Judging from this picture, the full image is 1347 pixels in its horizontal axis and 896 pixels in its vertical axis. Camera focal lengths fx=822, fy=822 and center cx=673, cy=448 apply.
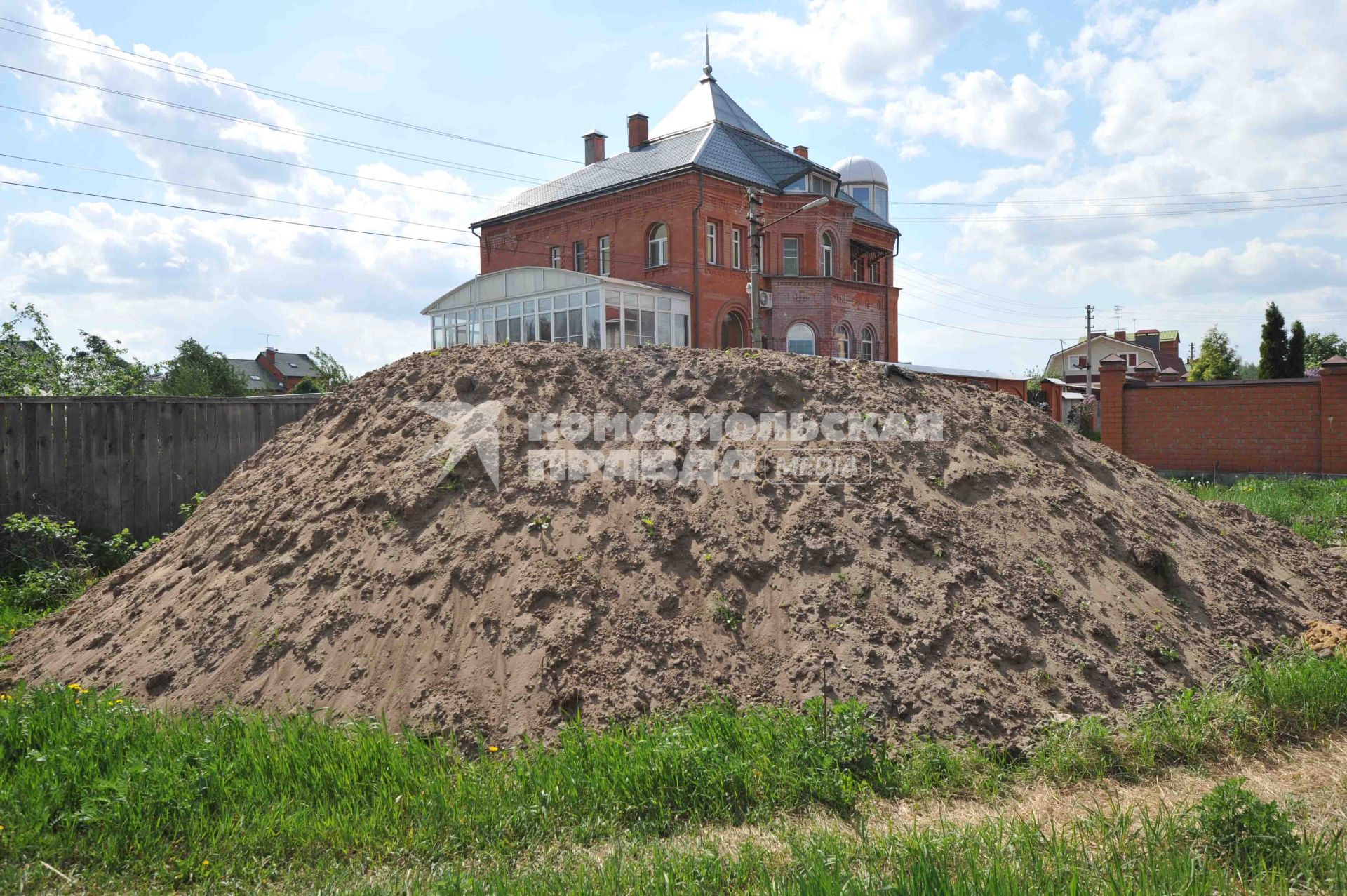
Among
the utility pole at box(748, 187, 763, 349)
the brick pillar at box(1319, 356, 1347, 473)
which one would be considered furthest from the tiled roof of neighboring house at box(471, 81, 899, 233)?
the brick pillar at box(1319, 356, 1347, 473)

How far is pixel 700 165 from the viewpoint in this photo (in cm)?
2798

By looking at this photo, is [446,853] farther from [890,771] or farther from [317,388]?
[317,388]

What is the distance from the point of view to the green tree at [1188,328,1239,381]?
4188 centimetres

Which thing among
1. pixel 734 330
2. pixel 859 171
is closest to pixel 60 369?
pixel 734 330

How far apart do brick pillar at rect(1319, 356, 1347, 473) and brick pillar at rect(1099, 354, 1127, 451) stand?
3.58 metres

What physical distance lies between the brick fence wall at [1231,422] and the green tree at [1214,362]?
2618cm

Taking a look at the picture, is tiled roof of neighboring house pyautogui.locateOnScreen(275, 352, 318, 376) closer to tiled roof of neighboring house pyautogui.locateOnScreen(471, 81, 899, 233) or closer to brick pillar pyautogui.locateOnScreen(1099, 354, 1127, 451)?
tiled roof of neighboring house pyautogui.locateOnScreen(471, 81, 899, 233)

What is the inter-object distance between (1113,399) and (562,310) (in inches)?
601

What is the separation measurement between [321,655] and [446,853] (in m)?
2.17

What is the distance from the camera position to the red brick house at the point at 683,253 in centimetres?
2617

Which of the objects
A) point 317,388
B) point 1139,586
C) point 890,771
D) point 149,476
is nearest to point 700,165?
point 317,388

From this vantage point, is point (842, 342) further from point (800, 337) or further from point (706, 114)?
point (706, 114)

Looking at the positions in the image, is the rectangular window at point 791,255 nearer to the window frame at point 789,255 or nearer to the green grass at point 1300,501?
the window frame at point 789,255

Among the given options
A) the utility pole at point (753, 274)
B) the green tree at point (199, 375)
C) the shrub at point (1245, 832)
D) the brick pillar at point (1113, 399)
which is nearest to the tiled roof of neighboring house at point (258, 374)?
the green tree at point (199, 375)
